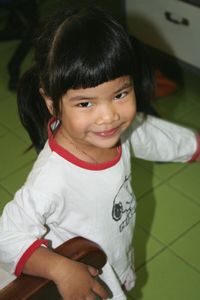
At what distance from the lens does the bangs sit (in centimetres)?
71

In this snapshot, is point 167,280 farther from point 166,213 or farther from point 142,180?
point 142,180

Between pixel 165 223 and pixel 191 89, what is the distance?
0.94 m

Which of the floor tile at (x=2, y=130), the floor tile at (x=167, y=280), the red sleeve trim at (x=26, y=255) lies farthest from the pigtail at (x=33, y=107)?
the floor tile at (x=2, y=130)

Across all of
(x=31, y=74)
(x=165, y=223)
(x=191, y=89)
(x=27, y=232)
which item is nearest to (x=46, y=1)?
(x=191, y=89)

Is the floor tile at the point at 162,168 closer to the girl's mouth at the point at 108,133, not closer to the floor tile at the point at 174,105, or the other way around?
the floor tile at the point at 174,105

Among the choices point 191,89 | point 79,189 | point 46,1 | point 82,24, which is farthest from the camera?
point 46,1

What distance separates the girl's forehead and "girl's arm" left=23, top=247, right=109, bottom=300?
0.89 ft

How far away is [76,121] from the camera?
0.76 meters

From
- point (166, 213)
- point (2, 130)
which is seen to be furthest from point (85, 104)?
point (2, 130)

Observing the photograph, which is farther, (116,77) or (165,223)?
(165,223)

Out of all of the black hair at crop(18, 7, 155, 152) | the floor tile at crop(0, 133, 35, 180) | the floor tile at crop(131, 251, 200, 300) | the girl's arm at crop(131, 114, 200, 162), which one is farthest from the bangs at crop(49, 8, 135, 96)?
the floor tile at crop(0, 133, 35, 180)

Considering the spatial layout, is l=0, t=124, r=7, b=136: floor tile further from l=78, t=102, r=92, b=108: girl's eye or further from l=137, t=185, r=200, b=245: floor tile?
l=78, t=102, r=92, b=108: girl's eye

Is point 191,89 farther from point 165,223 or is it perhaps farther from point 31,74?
point 31,74

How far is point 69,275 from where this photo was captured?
669mm
